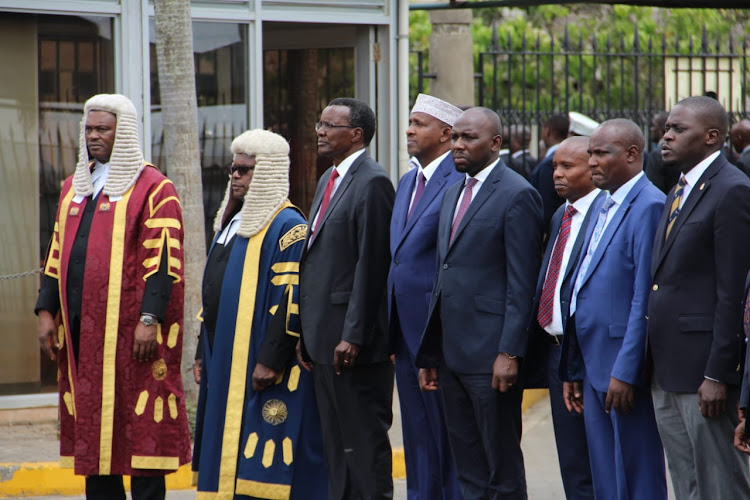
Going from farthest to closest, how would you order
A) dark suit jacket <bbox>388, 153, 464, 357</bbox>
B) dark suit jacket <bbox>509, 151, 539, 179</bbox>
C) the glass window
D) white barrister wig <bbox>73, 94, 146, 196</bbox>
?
dark suit jacket <bbox>509, 151, 539, 179</bbox>
the glass window
white barrister wig <bbox>73, 94, 146, 196</bbox>
dark suit jacket <bbox>388, 153, 464, 357</bbox>

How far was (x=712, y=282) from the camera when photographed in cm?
485

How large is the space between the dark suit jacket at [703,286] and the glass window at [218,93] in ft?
18.2

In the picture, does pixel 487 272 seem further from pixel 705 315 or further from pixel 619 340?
pixel 705 315

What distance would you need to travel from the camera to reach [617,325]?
533 centimetres

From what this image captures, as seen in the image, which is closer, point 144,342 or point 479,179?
point 479,179

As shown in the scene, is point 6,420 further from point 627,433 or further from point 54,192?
point 627,433

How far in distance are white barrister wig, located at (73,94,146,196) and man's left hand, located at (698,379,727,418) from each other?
3177mm

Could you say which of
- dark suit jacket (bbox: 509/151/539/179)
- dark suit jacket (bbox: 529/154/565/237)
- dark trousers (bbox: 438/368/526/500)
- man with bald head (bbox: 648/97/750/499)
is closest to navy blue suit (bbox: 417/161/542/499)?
dark trousers (bbox: 438/368/526/500)

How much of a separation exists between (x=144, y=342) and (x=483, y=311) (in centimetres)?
177

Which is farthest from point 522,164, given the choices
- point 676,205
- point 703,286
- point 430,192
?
point 703,286

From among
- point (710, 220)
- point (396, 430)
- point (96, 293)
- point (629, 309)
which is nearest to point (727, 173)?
point (710, 220)

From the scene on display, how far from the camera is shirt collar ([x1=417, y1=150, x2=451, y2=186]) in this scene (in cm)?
614

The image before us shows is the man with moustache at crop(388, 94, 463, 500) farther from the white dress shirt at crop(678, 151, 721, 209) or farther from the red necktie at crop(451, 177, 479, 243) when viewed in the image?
the white dress shirt at crop(678, 151, 721, 209)

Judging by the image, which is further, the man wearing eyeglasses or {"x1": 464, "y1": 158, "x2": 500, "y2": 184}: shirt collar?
the man wearing eyeglasses
